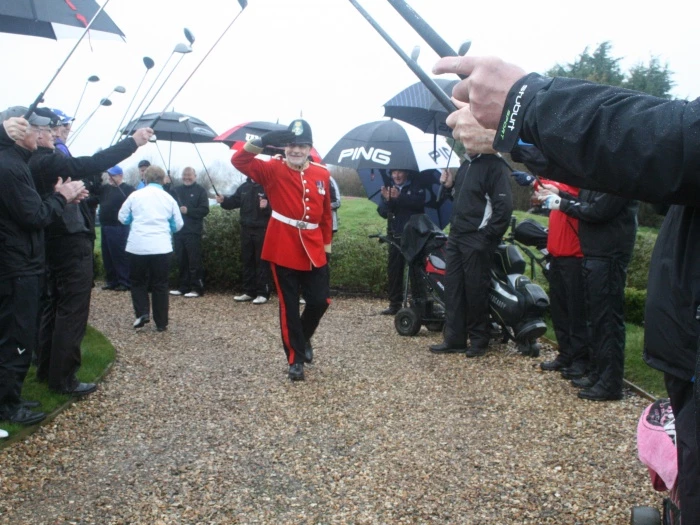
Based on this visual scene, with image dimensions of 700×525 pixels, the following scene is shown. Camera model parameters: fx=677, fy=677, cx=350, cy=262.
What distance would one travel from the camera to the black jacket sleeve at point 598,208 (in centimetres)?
520

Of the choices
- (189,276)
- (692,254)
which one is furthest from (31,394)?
(189,276)

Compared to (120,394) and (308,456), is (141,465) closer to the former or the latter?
(308,456)

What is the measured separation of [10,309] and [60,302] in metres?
0.82

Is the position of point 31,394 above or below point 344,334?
above

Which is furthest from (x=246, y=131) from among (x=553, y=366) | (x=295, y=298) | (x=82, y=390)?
(x=553, y=366)

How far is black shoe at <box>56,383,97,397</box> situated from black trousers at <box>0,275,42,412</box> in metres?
0.72

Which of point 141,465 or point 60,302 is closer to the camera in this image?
point 141,465

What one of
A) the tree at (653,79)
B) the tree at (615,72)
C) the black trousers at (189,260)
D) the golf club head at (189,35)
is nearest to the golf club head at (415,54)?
the golf club head at (189,35)

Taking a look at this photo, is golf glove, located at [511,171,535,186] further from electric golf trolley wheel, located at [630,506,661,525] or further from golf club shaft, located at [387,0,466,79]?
golf club shaft, located at [387,0,466,79]

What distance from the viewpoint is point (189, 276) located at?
443 inches

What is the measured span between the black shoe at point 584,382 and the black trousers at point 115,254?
322 inches

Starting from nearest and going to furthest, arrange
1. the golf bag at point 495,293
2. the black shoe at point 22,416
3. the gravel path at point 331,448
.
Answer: the gravel path at point 331,448
the black shoe at point 22,416
the golf bag at point 495,293

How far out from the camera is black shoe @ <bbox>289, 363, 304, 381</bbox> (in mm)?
6121

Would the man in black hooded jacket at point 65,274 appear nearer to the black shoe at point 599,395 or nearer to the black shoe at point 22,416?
the black shoe at point 22,416
